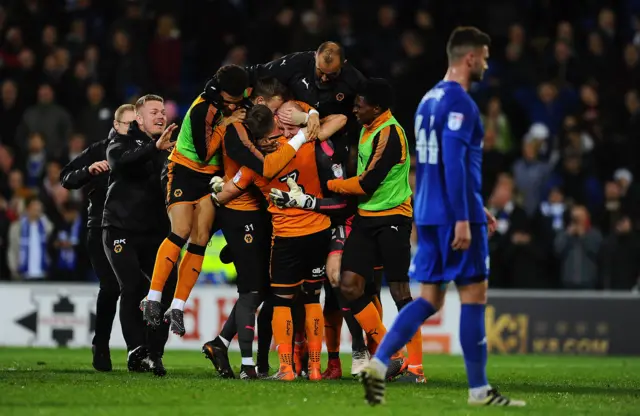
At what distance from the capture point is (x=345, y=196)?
10430 millimetres

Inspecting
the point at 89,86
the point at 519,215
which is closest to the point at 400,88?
the point at 519,215

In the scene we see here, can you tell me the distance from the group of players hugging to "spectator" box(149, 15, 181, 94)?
31.1 feet

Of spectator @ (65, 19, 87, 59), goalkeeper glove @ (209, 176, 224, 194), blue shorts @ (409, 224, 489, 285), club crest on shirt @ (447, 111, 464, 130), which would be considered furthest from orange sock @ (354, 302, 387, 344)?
spectator @ (65, 19, 87, 59)

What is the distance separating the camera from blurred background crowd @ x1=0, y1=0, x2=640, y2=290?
18.1 metres

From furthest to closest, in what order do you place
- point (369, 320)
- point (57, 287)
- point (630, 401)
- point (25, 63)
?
point (25, 63)
point (57, 287)
point (369, 320)
point (630, 401)

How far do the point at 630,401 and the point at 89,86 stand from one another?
523 inches

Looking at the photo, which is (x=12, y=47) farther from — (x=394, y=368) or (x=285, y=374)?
(x=394, y=368)

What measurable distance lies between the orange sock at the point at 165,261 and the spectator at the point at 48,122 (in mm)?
9574

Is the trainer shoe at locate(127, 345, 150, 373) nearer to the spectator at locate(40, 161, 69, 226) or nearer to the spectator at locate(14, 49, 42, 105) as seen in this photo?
the spectator at locate(40, 161, 69, 226)

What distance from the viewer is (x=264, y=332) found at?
37.0 feet

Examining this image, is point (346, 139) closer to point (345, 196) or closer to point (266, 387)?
point (345, 196)

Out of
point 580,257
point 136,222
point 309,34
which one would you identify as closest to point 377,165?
point 136,222

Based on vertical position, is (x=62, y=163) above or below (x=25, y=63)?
below

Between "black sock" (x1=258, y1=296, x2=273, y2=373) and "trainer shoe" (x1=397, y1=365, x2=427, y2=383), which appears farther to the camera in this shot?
"black sock" (x1=258, y1=296, x2=273, y2=373)
